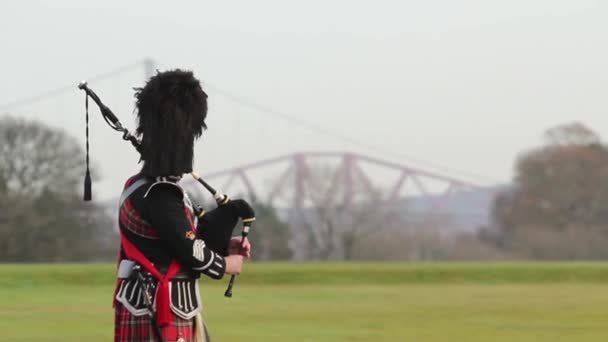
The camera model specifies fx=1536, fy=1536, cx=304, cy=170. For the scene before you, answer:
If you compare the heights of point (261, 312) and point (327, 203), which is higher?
point (327, 203)

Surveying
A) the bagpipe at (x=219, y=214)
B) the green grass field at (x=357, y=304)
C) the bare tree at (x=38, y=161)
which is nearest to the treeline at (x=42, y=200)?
the bare tree at (x=38, y=161)

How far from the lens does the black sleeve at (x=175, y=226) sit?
238 inches

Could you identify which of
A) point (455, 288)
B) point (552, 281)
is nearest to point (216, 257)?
point (455, 288)

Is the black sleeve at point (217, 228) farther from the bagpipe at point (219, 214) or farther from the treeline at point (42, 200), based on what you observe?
the treeline at point (42, 200)

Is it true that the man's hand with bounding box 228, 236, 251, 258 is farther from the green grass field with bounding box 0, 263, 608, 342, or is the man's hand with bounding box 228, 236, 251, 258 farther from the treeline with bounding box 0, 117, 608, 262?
the treeline with bounding box 0, 117, 608, 262

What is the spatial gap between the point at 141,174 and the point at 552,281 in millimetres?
30977

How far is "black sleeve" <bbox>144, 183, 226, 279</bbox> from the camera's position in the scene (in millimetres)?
6039

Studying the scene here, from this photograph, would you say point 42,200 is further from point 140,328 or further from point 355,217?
point 140,328

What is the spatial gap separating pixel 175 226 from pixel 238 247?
40cm

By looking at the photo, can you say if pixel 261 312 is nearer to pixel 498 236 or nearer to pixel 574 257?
pixel 574 257

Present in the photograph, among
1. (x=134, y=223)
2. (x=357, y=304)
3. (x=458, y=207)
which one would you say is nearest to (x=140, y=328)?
(x=134, y=223)

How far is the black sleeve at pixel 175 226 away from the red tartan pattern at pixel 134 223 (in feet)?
0.17

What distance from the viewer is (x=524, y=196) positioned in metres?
93.4

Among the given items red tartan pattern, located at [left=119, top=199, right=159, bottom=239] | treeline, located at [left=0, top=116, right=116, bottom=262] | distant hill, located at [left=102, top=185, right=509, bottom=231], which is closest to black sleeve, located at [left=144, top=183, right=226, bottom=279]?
red tartan pattern, located at [left=119, top=199, right=159, bottom=239]
